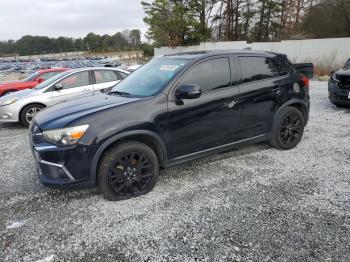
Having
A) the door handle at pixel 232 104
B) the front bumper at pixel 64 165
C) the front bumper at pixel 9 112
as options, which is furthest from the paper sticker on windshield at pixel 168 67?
the front bumper at pixel 9 112

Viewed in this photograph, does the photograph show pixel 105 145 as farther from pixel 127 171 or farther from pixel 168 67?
pixel 168 67

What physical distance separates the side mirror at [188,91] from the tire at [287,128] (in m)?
1.81

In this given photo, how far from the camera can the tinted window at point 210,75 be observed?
392 cm

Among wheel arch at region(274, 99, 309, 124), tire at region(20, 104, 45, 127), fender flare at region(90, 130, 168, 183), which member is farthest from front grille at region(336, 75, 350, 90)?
tire at region(20, 104, 45, 127)

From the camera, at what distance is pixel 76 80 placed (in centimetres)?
785

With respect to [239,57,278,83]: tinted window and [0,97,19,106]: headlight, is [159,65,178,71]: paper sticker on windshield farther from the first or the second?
[0,97,19,106]: headlight

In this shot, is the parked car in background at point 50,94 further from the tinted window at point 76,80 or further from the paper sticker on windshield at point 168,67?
the paper sticker on windshield at point 168,67

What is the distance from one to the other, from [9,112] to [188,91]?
5.73 m

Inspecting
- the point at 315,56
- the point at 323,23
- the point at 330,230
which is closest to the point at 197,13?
the point at 323,23

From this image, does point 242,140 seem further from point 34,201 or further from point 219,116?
point 34,201

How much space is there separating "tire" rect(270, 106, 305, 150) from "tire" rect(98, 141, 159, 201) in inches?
88.6

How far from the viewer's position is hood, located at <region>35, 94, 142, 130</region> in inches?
133

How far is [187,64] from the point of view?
12.9 ft

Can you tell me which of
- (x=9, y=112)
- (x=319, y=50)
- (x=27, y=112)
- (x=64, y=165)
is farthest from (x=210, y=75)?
(x=319, y=50)
